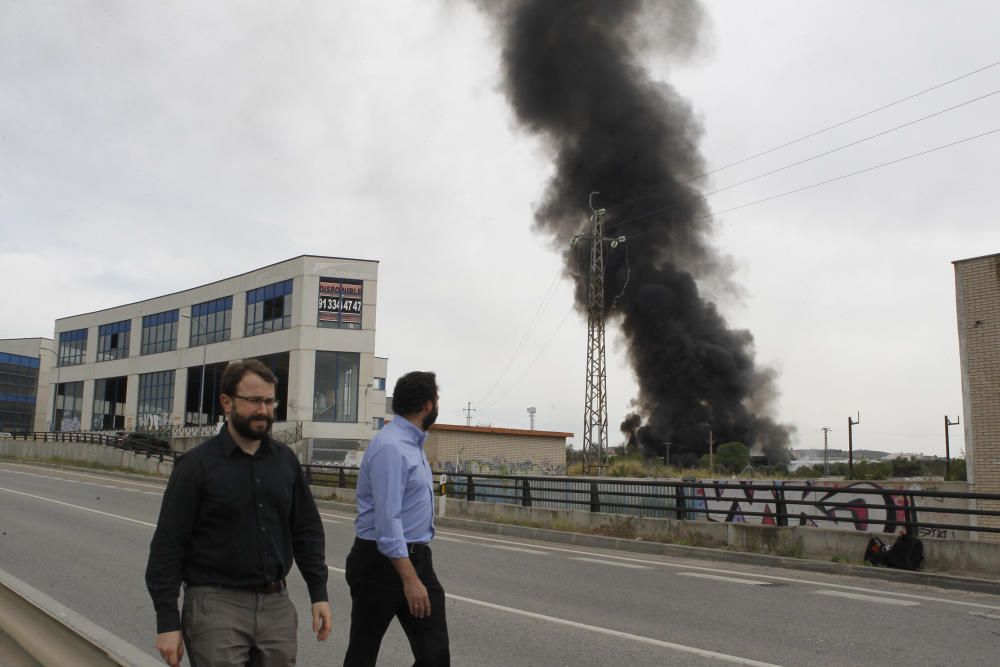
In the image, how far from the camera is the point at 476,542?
14891mm

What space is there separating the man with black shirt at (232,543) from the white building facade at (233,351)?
105 feet

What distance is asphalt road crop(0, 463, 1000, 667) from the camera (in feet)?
20.7

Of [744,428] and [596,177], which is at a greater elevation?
[596,177]

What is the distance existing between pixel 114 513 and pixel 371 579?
51.5 feet

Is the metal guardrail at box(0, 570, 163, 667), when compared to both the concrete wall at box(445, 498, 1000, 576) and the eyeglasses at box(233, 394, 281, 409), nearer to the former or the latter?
the eyeglasses at box(233, 394, 281, 409)

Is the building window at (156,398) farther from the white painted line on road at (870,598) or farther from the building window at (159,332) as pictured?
the white painted line on road at (870,598)

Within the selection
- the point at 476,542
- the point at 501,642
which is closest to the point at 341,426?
the point at 476,542

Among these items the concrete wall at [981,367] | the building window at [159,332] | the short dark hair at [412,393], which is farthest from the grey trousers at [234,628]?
the building window at [159,332]

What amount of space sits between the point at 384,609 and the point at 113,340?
205ft

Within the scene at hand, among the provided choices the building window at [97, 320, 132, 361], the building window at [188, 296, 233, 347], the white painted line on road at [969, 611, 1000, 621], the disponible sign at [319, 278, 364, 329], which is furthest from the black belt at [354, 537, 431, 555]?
the building window at [97, 320, 132, 361]

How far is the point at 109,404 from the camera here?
195ft

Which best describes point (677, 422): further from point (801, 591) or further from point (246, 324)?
point (801, 591)

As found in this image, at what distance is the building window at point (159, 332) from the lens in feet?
179

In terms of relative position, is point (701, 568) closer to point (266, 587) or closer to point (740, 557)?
point (740, 557)
